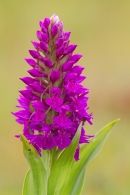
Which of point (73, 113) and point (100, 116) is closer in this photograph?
point (73, 113)

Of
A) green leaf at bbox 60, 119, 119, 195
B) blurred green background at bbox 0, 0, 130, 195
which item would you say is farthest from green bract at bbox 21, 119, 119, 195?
blurred green background at bbox 0, 0, 130, 195

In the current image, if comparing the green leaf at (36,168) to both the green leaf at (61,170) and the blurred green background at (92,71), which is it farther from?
the blurred green background at (92,71)

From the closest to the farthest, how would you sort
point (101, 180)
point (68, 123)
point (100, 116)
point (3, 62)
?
point (68, 123)
point (101, 180)
point (100, 116)
point (3, 62)

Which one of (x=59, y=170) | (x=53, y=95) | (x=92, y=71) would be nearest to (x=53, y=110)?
(x=53, y=95)

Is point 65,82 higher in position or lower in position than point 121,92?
lower

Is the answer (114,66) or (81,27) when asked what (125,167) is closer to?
(114,66)

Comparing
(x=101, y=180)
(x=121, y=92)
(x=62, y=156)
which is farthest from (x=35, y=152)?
(x=121, y=92)

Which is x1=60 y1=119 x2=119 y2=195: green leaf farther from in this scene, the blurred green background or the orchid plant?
the blurred green background
